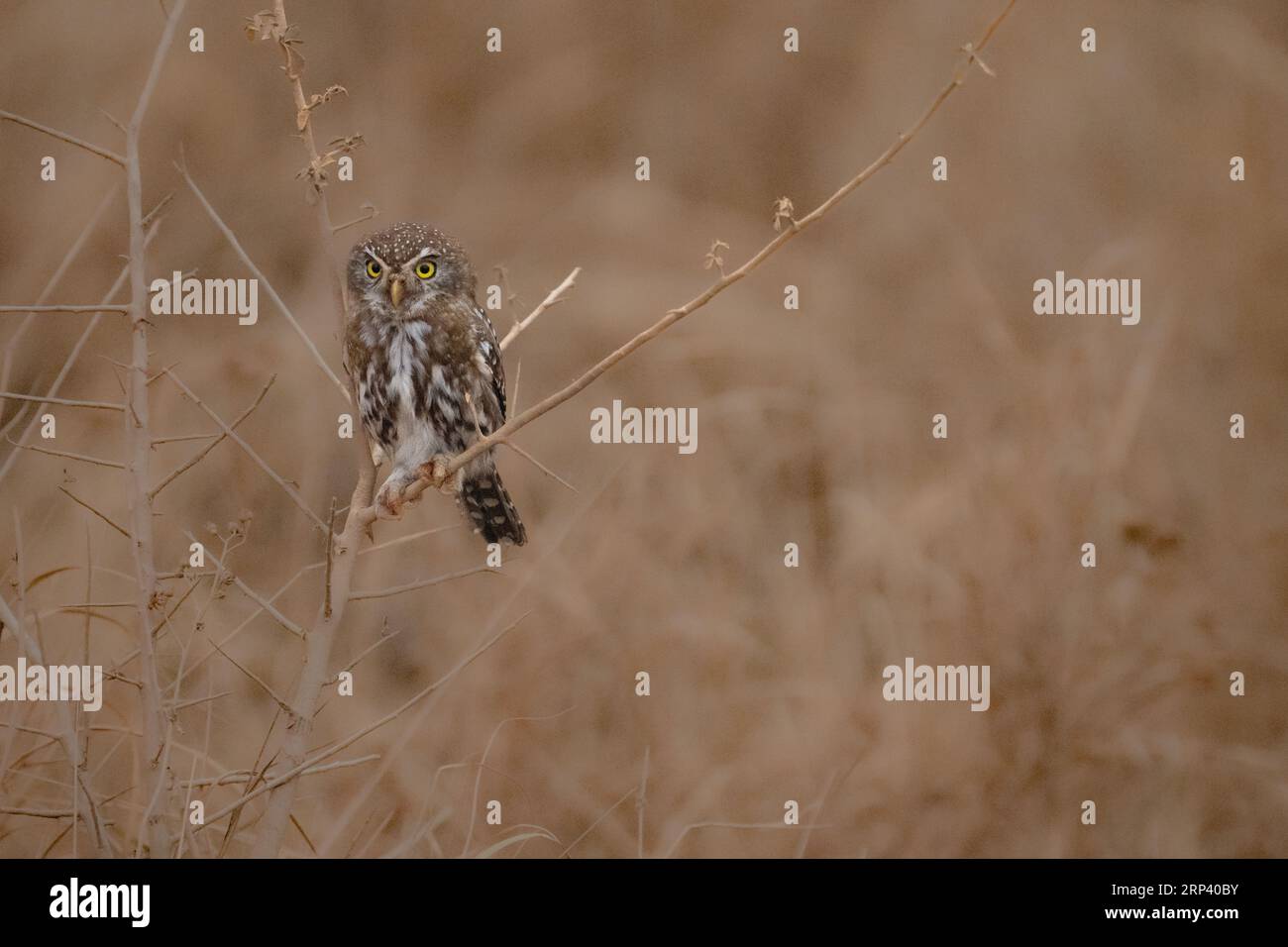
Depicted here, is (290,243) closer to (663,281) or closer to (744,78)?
(663,281)

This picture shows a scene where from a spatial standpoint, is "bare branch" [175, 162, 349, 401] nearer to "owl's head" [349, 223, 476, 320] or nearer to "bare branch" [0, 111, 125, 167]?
"bare branch" [0, 111, 125, 167]

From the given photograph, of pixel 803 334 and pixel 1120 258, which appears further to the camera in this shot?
pixel 803 334

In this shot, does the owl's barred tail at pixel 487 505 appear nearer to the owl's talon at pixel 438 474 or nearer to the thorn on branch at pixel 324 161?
the owl's talon at pixel 438 474

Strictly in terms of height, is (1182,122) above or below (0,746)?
above

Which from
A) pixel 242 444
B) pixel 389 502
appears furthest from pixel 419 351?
pixel 242 444

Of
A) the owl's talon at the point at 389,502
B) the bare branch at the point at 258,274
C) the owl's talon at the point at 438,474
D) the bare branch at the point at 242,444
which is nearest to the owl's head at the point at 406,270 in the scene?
the owl's talon at the point at 438,474

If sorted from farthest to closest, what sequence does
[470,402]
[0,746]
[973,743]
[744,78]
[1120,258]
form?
[744,78] < [1120,258] < [973,743] < [470,402] < [0,746]

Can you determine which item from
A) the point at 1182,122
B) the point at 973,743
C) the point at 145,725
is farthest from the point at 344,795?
the point at 1182,122
